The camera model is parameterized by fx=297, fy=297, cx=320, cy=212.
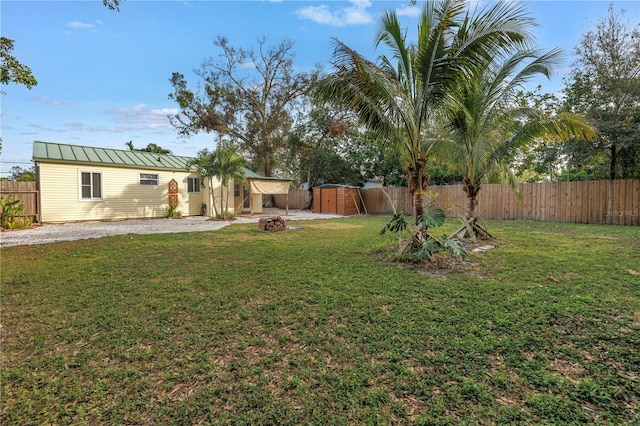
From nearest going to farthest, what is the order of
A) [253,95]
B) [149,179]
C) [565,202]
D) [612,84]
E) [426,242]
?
[426,242]
[612,84]
[565,202]
[149,179]
[253,95]

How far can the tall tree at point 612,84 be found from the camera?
9133 millimetres

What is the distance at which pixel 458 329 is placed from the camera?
103 inches

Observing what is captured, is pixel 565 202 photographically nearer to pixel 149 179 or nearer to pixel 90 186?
pixel 149 179

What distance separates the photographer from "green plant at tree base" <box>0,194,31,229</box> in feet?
31.0

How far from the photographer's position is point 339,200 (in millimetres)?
17562

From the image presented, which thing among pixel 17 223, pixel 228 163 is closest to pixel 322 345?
pixel 228 163

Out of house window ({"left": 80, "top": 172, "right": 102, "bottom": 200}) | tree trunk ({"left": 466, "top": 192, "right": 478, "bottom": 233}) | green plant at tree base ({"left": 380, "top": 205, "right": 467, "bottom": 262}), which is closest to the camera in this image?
green plant at tree base ({"left": 380, "top": 205, "right": 467, "bottom": 262})

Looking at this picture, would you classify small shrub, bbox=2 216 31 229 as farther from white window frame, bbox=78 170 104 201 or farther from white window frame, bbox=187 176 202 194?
white window frame, bbox=187 176 202 194

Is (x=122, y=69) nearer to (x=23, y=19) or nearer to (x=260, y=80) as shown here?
(x=23, y=19)

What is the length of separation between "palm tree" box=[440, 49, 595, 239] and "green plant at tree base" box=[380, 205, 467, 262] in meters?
1.64

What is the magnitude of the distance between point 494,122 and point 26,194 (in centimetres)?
1483

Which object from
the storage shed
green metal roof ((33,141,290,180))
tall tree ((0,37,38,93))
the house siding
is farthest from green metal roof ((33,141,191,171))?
the storage shed

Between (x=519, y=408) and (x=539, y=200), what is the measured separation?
12.8 meters

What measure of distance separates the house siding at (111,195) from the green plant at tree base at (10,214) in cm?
118
